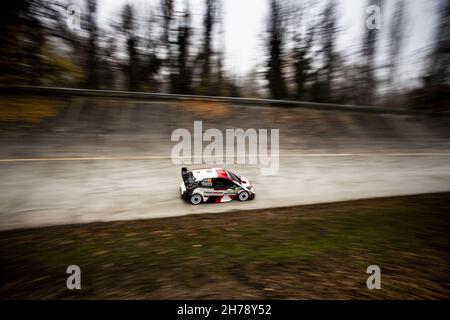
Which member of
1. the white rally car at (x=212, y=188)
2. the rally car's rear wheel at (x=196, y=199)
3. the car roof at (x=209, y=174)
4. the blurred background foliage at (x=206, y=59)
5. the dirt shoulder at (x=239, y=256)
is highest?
the blurred background foliage at (x=206, y=59)

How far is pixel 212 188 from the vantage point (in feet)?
31.3

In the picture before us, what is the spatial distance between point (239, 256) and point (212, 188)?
365cm

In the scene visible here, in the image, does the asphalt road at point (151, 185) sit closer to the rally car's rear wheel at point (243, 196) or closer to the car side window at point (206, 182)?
the rally car's rear wheel at point (243, 196)

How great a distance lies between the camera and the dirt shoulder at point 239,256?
16.4 feet

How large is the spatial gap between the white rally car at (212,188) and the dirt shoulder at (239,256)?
0.96 metres

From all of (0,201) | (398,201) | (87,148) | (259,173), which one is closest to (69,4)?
(87,148)

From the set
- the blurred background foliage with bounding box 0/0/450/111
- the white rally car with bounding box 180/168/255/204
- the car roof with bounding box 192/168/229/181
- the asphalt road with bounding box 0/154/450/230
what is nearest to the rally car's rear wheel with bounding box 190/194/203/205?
the white rally car with bounding box 180/168/255/204

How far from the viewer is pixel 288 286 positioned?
5117 millimetres

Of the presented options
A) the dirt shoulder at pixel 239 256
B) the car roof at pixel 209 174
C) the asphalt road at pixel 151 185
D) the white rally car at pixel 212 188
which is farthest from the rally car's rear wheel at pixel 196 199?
the dirt shoulder at pixel 239 256

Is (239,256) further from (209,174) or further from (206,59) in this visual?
(206,59)

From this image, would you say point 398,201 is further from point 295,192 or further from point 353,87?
point 353,87

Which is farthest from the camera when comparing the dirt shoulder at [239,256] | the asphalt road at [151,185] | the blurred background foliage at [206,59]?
the blurred background foliage at [206,59]

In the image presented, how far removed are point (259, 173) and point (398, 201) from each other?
550 cm

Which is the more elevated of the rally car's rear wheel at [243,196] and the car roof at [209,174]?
the car roof at [209,174]
